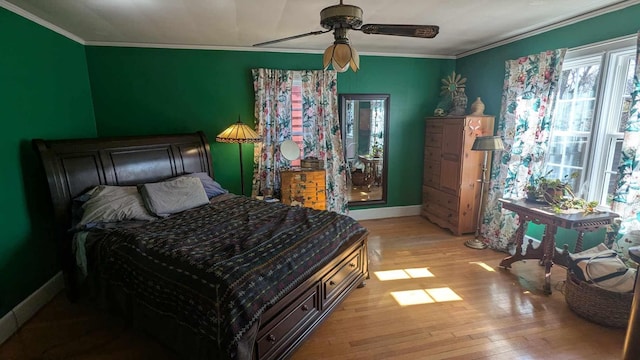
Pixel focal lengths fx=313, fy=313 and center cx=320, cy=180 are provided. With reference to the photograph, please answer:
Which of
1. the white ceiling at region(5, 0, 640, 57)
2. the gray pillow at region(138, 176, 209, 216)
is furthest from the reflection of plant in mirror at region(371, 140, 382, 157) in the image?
the gray pillow at region(138, 176, 209, 216)

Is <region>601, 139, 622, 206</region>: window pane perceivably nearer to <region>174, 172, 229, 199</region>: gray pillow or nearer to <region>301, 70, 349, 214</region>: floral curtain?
<region>301, 70, 349, 214</region>: floral curtain

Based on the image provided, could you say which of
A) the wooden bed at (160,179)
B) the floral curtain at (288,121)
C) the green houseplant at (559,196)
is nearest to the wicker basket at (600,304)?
the green houseplant at (559,196)

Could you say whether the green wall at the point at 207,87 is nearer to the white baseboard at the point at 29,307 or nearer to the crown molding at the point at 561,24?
the crown molding at the point at 561,24

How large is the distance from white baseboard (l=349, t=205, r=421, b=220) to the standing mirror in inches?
5.0

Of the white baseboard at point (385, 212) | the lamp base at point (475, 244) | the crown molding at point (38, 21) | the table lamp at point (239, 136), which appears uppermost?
the crown molding at point (38, 21)

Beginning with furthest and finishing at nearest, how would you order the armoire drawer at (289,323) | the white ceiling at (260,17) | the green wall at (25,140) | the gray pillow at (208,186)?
the gray pillow at (208,186), the white ceiling at (260,17), the green wall at (25,140), the armoire drawer at (289,323)

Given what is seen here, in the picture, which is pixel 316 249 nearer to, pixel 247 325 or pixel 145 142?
pixel 247 325

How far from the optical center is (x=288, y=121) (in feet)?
14.0

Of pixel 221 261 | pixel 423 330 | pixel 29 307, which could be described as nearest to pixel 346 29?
pixel 221 261

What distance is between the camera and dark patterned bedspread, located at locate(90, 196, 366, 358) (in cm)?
167

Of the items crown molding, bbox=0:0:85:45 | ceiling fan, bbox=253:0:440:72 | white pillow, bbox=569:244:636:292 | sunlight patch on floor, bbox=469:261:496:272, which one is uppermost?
crown molding, bbox=0:0:85:45

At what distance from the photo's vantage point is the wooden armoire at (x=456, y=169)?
13.1 feet

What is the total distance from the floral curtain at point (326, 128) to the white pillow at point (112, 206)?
219 cm

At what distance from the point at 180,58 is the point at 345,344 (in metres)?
3.68
